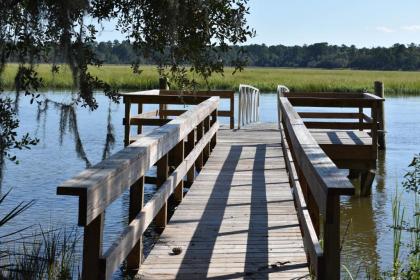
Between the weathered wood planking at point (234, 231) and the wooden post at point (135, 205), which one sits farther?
the weathered wood planking at point (234, 231)

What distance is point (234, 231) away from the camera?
247 inches

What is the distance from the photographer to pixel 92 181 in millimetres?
3512

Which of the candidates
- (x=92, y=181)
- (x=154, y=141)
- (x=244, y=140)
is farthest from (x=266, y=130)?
(x=92, y=181)

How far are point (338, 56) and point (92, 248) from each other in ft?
478

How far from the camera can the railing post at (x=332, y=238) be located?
142 inches

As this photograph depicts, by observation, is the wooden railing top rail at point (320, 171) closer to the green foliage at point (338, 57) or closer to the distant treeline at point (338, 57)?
the green foliage at point (338, 57)

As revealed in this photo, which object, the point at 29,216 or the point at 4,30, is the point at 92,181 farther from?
the point at 29,216

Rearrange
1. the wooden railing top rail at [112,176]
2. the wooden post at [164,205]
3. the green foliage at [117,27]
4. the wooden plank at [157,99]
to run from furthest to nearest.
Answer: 1. the wooden plank at [157,99]
2. the wooden post at [164,205]
3. the green foliage at [117,27]
4. the wooden railing top rail at [112,176]

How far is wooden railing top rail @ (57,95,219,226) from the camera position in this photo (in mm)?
3340

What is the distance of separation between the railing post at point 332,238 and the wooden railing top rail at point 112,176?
104cm

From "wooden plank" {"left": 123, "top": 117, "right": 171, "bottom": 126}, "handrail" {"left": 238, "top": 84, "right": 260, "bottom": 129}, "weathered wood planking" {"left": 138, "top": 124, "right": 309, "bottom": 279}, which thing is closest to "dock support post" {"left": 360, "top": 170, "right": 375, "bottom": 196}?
"weathered wood planking" {"left": 138, "top": 124, "right": 309, "bottom": 279}

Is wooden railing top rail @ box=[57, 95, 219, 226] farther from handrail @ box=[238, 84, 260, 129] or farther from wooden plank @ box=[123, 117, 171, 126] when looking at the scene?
handrail @ box=[238, 84, 260, 129]

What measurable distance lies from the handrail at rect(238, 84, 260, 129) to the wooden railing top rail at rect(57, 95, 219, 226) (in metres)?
11.7

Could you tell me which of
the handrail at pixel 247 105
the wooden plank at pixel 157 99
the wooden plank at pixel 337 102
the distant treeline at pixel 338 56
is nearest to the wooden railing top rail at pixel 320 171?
the wooden plank at pixel 337 102
